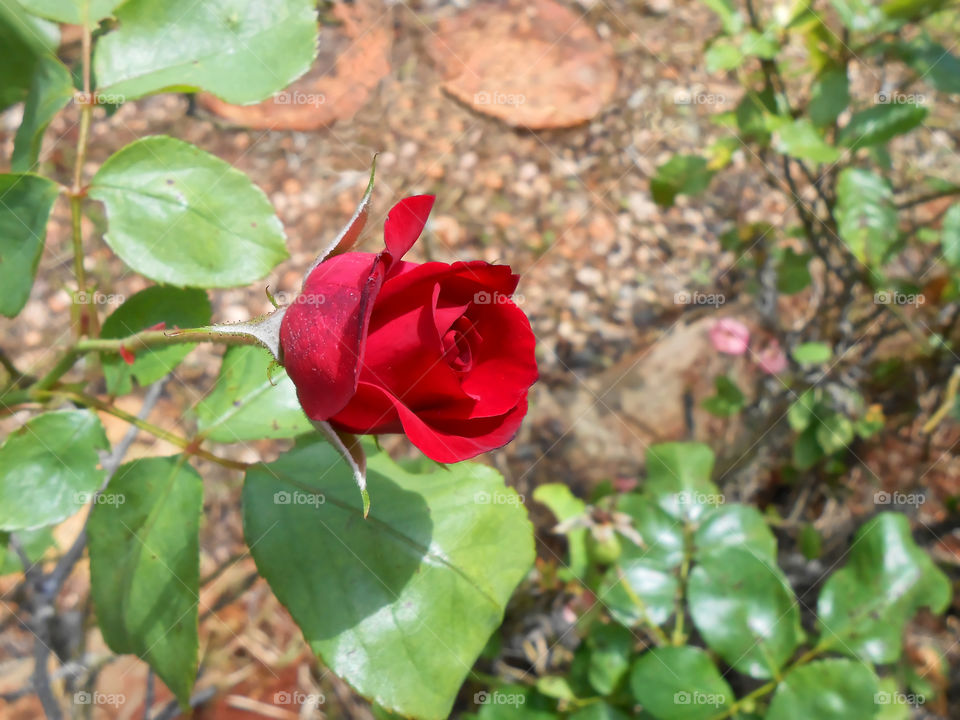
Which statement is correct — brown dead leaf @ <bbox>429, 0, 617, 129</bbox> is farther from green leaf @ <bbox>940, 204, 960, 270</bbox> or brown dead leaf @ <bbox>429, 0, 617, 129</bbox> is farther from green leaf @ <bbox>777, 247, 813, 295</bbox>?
green leaf @ <bbox>940, 204, 960, 270</bbox>

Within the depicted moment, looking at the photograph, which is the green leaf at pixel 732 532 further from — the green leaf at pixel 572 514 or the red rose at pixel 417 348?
the red rose at pixel 417 348

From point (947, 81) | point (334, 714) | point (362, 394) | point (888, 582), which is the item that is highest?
point (947, 81)

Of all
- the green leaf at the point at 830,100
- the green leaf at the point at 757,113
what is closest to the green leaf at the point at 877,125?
the green leaf at the point at 830,100

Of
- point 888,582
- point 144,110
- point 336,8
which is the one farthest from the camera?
point 336,8

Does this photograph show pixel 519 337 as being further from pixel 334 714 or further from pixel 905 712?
pixel 334 714

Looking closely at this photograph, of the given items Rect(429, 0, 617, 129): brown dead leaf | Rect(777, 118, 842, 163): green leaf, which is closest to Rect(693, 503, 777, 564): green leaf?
Rect(777, 118, 842, 163): green leaf

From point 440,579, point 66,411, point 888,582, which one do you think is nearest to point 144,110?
point 66,411
